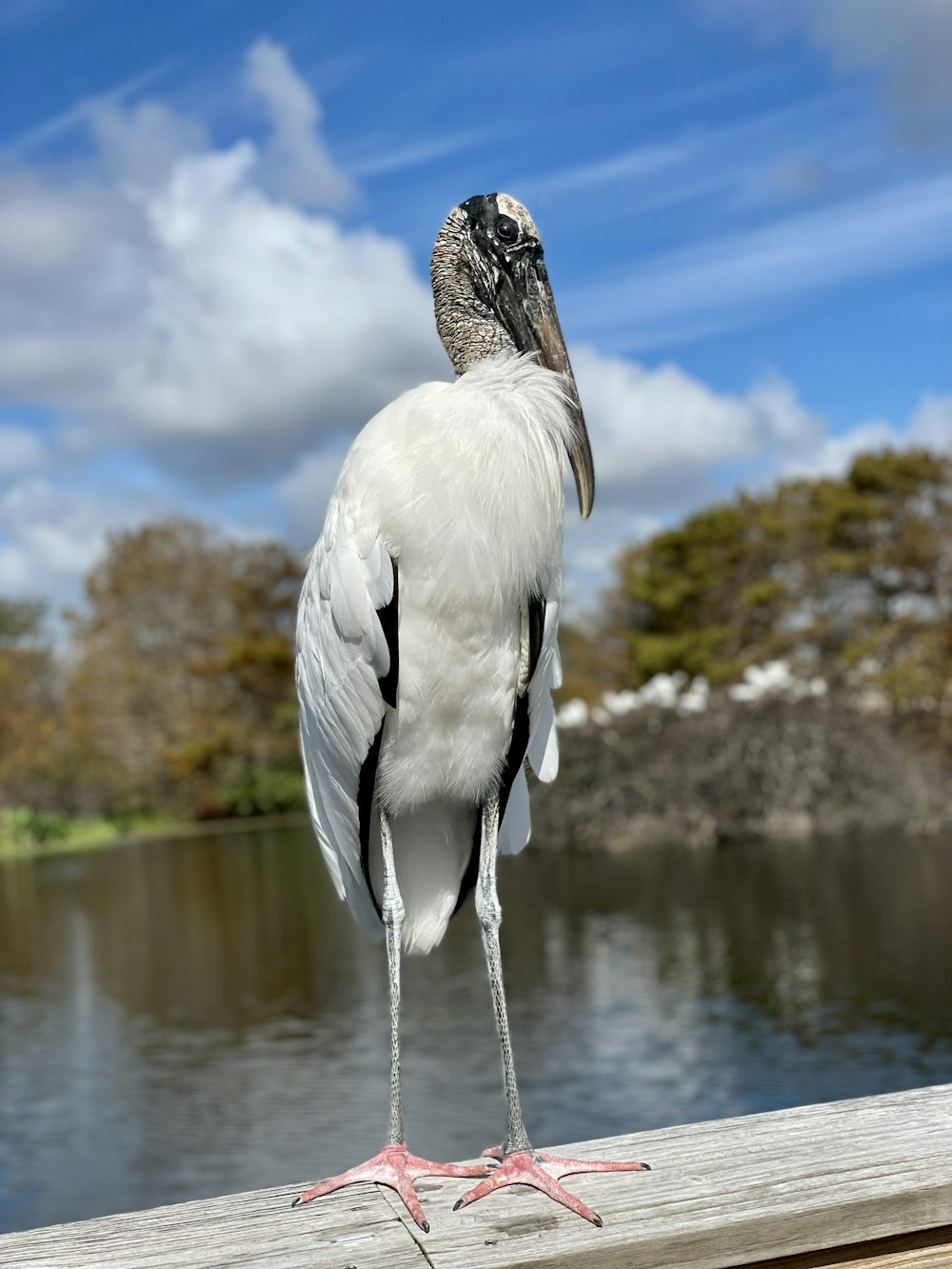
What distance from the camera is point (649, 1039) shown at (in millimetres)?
9469

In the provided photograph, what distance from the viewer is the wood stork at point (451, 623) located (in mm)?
2471

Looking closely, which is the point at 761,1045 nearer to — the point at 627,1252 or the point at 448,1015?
the point at 448,1015

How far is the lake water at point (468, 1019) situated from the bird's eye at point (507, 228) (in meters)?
5.89

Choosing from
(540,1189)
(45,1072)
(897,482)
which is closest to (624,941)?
(45,1072)

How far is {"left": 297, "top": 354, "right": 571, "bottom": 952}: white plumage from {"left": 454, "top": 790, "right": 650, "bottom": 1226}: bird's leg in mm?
122

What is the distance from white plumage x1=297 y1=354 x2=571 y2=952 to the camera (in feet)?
8.11

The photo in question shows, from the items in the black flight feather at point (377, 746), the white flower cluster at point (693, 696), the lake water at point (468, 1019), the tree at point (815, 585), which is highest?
the tree at point (815, 585)

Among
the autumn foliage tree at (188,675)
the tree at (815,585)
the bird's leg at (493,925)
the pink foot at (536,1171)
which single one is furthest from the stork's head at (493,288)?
the autumn foliage tree at (188,675)

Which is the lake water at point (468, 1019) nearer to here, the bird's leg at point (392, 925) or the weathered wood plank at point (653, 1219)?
the bird's leg at point (392, 925)

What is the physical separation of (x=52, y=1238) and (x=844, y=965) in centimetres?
988

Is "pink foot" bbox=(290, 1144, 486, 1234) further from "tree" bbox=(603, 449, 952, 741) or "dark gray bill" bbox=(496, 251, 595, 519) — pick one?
"tree" bbox=(603, 449, 952, 741)

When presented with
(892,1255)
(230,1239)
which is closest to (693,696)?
(892,1255)

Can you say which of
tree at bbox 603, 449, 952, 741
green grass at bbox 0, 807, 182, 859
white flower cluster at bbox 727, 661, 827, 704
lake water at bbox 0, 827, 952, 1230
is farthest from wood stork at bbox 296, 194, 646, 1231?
green grass at bbox 0, 807, 182, 859

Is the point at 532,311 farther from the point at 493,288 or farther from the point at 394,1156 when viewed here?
the point at 394,1156
